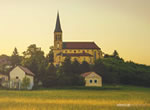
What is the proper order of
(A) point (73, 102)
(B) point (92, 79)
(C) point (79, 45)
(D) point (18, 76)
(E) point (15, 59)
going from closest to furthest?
1. (A) point (73, 102)
2. (D) point (18, 76)
3. (B) point (92, 79)
4. (E) point (15, 59)
5. (C) point (79, 45)

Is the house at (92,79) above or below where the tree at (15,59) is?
below

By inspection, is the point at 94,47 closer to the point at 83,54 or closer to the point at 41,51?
the point at 83,54

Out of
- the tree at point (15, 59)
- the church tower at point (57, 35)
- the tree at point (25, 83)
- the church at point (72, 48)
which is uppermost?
the church tower at point (57, 35)

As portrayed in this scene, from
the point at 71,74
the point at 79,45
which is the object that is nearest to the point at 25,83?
the point at 71,74

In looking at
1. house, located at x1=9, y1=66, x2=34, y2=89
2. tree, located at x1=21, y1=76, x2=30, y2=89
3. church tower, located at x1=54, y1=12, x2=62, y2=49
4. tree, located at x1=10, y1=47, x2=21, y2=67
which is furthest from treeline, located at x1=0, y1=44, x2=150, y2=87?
church tower, located at x1=54, y1=12, x2=62, y2=49

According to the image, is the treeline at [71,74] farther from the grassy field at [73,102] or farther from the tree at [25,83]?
the grassy field at [73,102]

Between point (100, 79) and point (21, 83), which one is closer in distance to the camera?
point (21, 83)

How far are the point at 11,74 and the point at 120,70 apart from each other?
132ft

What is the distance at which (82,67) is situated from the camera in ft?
320

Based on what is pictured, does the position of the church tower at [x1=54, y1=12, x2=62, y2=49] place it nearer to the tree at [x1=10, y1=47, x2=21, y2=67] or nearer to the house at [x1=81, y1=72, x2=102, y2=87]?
the tree at [x1=10, y1=47, x2=21, y2=67]

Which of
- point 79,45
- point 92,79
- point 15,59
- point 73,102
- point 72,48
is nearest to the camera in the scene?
point 73,102

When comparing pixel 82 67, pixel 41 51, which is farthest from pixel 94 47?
pixel 82 67

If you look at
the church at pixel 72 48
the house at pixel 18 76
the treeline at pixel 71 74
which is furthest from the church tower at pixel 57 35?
the house at pixel 18 76

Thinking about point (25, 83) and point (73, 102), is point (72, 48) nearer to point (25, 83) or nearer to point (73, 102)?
point (25, 83)
